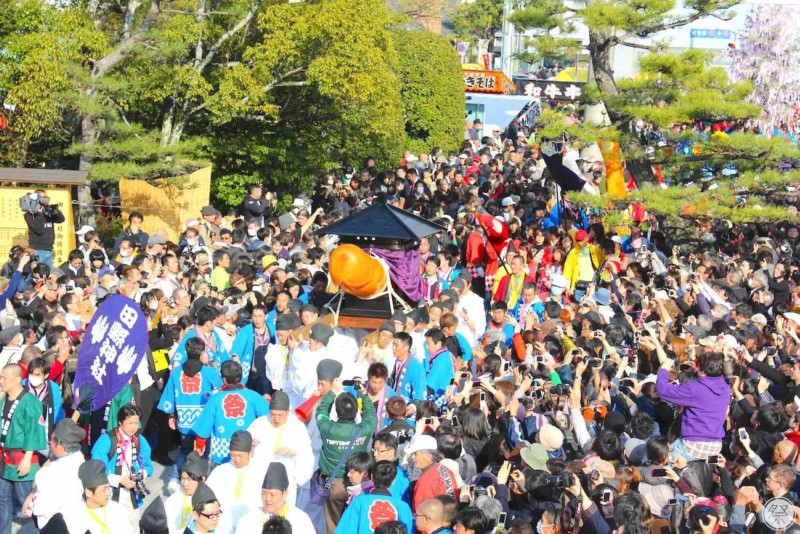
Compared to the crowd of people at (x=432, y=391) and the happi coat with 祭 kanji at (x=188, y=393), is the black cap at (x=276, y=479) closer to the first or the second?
the crowd of people at (x=432, y=391)

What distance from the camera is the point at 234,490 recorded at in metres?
6.91

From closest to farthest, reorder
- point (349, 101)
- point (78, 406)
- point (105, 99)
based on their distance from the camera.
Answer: point (78, 406) → point (105, 99) → point (349, 101)

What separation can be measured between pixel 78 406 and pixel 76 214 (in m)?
8.99

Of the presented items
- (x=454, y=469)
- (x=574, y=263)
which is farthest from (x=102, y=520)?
(x=574, y=263)

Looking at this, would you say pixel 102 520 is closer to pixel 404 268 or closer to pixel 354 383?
pixel 354 383

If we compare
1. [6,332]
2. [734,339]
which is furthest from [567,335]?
[6,332]

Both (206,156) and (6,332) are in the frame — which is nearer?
(6,332)

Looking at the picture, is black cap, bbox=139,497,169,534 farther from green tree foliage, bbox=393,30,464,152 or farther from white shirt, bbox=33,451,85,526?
green tree foliage, bbox=393,30,464,152

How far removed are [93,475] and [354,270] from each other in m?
4.28

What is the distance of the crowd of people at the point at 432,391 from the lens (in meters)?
6.36

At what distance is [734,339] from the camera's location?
9117mm

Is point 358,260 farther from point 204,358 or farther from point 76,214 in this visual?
point 76,214

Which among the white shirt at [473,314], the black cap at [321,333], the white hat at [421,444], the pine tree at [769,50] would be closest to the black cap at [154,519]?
the white hat at [421,444]

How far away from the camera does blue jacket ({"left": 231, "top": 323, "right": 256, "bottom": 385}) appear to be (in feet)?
32.8
